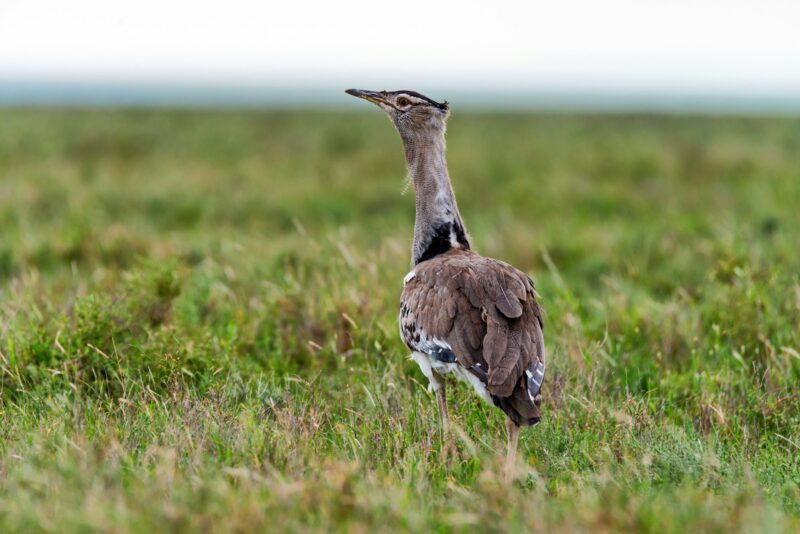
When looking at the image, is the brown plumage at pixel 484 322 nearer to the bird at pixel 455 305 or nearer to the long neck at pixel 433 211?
the bird at pixel 455 305

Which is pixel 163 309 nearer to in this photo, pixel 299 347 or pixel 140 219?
pixel 299 347

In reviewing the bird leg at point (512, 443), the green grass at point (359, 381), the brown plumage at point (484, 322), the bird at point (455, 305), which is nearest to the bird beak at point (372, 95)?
the bird at point (455, 305)

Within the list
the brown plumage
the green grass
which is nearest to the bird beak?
the brown plumage

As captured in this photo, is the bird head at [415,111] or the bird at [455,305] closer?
the bird at [455,305]

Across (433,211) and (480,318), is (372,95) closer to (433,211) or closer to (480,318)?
(433,211)

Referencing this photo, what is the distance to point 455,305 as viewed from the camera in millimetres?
3293

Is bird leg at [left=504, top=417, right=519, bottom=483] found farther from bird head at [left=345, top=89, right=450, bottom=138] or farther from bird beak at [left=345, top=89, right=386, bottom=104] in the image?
bird beak at [left=345, top=89, right=386, bottom=104]

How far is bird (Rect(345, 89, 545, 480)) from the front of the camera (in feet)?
9.87

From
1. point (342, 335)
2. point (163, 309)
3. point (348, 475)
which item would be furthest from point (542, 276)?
point (348, 475)

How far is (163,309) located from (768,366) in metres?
2.97

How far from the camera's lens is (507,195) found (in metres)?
11.1

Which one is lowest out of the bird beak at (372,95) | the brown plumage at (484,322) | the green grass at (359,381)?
the green grass at (359,381)

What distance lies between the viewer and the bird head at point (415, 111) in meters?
3.96

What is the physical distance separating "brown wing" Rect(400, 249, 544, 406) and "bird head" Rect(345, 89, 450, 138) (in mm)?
698
